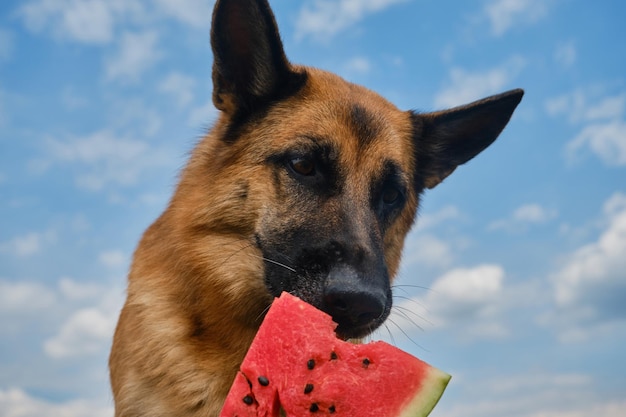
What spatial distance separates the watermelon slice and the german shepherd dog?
1.38 ft

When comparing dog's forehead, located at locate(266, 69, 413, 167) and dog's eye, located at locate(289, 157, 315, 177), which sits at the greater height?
dog's forehead, located at locate(266, 69, 413, 167)

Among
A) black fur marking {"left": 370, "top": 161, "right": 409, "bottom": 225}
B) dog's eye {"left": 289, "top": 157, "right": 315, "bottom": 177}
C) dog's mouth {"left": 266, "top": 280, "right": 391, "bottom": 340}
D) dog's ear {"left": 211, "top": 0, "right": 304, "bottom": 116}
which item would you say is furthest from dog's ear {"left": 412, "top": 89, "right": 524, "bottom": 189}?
dog's mouth {"left": 266, "top": 280, "right": 391, "bottom": 340}

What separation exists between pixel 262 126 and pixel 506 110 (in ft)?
8.60

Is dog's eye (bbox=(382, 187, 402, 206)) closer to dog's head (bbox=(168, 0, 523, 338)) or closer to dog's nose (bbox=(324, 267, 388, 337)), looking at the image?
dog's head (bbox=(168, 0, 523, 338))

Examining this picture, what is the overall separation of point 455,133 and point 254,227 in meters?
2.68

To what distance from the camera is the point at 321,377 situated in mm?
3180

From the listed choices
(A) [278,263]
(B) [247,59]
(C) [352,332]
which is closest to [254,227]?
(A) [278,263]

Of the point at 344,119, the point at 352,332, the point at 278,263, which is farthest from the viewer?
the point at 344,119

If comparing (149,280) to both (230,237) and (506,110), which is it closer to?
(230,237)

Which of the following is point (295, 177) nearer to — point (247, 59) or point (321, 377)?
point (247, 59)

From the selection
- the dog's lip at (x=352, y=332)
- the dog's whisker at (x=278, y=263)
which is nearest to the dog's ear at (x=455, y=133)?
the dog's whisker at (x=278, y=263)

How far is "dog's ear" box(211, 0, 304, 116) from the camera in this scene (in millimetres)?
4848

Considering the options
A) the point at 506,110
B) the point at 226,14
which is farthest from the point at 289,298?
the point at 506,110

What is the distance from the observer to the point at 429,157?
6066 mm
